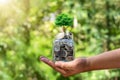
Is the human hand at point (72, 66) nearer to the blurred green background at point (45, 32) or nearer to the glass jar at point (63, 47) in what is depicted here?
the glass jar at point (63, 47)

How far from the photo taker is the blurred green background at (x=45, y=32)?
13.8 feet

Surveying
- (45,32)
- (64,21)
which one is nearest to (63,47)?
(64,21)

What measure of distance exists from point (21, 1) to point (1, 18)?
312 millimetres

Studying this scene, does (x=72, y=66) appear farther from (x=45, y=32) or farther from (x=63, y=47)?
(x=45, y=32)

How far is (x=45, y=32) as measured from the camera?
450 centimetres

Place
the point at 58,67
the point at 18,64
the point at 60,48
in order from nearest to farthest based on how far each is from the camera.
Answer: the point at 58,67, the point at 60,48, the point at 18,64

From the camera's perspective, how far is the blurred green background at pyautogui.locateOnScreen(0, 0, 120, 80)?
13.8 feet

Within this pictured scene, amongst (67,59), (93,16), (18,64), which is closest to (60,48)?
(67,59)

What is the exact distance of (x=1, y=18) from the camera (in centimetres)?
435

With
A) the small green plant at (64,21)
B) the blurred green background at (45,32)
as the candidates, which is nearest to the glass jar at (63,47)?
the small green plant at (64,21)

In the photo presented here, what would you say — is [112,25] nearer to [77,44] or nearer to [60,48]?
[77,44]

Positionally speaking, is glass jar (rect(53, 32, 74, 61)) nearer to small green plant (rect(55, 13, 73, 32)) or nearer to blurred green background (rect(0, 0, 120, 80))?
small green plant (rect(55, 13, 73, 32))

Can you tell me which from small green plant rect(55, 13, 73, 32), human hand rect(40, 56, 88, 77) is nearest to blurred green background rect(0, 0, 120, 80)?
small green plant rect(55, 13, 73, 32)

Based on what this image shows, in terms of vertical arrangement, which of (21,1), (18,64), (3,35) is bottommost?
(18,64)
